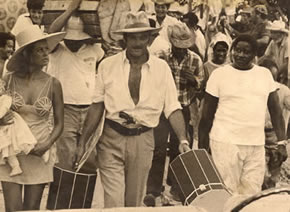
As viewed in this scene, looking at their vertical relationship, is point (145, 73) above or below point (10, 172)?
above

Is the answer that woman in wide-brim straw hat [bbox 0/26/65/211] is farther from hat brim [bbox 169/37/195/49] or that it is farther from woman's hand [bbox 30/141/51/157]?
hat brim [bbox 169/37/195/49]

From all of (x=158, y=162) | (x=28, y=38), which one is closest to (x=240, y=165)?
(x=158, y=162)

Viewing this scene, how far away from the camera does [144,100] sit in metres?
2.57

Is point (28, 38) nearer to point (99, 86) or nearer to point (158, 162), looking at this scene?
point (99, 86)

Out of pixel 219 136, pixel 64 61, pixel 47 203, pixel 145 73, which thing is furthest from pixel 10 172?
pixel 219 136

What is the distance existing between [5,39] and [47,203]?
2.63 ft

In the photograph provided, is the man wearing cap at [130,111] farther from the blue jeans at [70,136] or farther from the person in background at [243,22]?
the person in background at [243,22]

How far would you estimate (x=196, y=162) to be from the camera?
8.67ft

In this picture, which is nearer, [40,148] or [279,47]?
[40,148]

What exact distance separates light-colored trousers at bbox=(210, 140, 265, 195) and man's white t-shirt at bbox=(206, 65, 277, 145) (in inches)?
1.4

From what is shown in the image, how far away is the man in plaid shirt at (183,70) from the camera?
2600mm

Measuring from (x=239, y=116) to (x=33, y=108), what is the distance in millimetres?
1056

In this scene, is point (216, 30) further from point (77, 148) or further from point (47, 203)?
point (47, 203)

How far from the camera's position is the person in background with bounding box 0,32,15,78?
2383 millimetres
